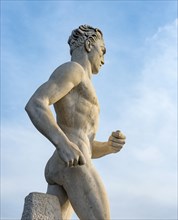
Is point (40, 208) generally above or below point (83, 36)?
below

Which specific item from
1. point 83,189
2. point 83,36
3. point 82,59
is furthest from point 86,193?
point 83,36

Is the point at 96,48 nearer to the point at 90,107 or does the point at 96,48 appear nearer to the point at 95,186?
the point at 90,107

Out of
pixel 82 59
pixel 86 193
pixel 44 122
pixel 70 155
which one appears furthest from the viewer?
pixel 82 59

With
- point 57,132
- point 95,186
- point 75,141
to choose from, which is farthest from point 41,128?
point 95,186

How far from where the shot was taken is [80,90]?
189 inches

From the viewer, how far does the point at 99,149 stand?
17.4ft

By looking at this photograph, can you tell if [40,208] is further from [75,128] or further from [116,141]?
[116,141]

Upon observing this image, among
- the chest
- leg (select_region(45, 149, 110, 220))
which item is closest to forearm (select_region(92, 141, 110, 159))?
the chest

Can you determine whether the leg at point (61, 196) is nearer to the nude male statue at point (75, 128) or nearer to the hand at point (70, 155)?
the nude male statue at point (75, 128)

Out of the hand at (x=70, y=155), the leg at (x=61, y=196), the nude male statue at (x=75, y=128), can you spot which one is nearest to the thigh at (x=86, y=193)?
the nude male statue at (x=75, y=128)

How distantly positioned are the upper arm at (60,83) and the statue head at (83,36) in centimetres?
56

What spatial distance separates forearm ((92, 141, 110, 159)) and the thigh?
859mm

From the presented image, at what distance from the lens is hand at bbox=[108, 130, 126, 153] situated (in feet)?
17.1

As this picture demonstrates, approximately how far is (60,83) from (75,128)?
541 millimetres
